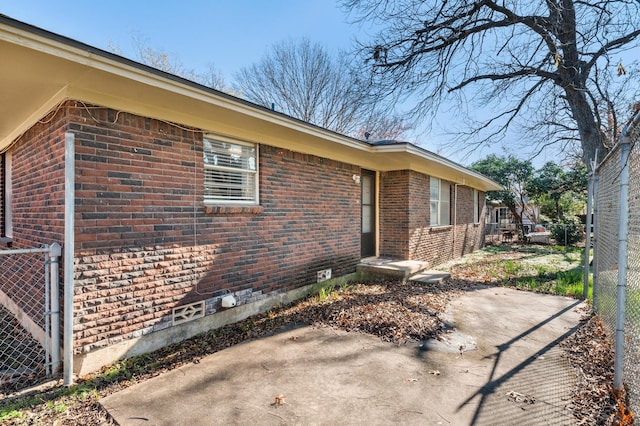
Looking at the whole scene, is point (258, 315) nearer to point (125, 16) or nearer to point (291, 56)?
point (125, 16)

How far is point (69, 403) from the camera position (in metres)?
2.87

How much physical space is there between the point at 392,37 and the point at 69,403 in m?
8.74

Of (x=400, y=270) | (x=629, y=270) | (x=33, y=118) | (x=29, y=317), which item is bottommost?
(x=29, y=317)

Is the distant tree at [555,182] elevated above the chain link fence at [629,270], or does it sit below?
above

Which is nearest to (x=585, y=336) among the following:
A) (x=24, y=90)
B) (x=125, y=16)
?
(x=24, y=90)

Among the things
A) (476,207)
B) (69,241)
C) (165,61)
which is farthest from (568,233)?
(165,61)

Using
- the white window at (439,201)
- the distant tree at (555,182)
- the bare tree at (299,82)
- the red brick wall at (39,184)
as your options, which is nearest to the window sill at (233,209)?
the red brick wall at (39,184)

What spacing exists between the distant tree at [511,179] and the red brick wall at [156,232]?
16.7 meters

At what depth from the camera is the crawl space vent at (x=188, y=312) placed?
421 centimetres

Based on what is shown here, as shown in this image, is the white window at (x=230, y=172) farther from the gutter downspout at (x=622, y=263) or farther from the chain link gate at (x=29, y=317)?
the gutter downspout at (x=622, y=263)

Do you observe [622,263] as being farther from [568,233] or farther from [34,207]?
[568,233]

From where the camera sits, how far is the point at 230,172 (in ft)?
16.4

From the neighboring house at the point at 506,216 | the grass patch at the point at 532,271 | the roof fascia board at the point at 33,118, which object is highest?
the roof fascia board at the point at 33,118

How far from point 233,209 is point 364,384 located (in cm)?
304
